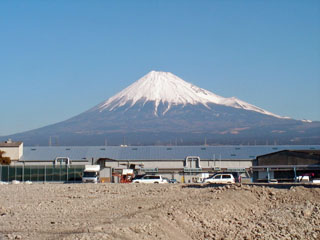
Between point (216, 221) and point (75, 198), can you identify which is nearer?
point (216, 221)

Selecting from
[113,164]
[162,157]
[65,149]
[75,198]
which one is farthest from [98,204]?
[65,149]

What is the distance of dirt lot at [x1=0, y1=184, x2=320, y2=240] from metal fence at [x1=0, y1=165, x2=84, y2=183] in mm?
19824

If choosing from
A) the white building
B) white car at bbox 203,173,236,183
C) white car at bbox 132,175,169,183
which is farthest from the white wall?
white car at bbox 203,173,236,183

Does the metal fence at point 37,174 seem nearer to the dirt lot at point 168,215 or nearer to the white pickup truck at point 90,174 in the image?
the white pickup truck at point 90,174

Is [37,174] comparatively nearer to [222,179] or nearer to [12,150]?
[222,179]

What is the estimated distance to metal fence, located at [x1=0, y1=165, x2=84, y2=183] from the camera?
49562 mm

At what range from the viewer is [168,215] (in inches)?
738

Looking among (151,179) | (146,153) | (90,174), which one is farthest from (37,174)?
(146,153)

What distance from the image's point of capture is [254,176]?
5366 centimetres

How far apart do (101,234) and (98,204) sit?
10.2m

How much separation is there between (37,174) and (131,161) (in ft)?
57.3

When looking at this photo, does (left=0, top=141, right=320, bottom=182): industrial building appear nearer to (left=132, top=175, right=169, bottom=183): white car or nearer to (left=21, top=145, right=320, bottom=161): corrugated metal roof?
(left=21, top=145, right=320, bottom=161): corrugated metal roof

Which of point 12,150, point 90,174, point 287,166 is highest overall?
point 12,150

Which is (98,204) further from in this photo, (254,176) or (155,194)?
(254,176)
